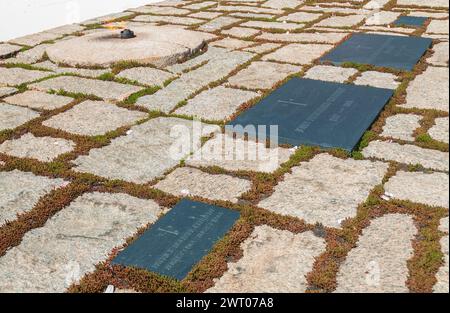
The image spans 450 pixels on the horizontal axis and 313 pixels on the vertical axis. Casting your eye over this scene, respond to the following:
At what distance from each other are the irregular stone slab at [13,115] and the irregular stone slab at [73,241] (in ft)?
6.52

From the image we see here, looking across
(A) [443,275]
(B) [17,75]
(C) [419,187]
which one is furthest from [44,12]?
(A) [443,275]

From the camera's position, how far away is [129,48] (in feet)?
25.5

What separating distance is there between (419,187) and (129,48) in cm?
506

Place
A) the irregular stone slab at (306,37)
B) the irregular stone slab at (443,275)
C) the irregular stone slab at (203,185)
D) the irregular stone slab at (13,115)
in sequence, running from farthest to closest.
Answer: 1. the irregular stone slab at (306,37)
2. the irregular stone slab at (13,115)
3. the irregular stone slab at (203,185)
4. the irregular stone slab at (443,275)

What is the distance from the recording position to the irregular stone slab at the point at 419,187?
399cm

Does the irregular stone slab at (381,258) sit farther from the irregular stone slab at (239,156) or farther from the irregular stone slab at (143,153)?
the irregular stone slab at (143,153)

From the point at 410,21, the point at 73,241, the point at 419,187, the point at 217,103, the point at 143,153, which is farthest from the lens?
the point at 410,21

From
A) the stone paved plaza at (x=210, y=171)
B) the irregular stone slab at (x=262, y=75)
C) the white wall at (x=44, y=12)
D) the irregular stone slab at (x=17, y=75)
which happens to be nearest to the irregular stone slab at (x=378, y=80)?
the stone paved plaza at (x=210, y=171)

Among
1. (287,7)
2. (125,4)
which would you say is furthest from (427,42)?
(125,4)

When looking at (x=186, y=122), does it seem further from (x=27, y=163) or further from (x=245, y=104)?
(x=27, y=163)

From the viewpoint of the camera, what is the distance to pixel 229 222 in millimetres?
3779

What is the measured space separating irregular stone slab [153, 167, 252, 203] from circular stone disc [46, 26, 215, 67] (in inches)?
133

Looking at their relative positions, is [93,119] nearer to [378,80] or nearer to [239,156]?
[239,156]

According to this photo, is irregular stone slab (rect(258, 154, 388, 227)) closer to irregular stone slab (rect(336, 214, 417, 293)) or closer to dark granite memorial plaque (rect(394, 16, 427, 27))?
irregular stone slab (rect(336, 214, 417, 293))
